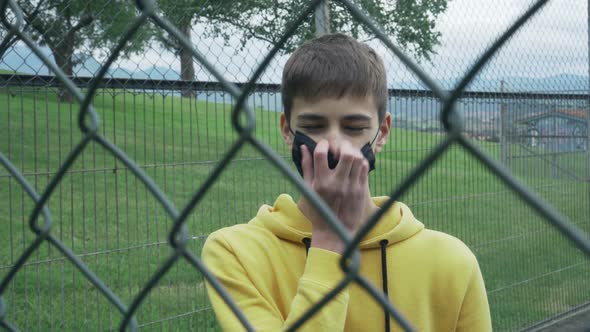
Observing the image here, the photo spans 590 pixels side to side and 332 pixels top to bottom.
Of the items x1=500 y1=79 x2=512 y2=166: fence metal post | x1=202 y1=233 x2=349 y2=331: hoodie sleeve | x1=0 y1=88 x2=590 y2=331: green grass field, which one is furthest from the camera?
x1=500 y1=79 x2=512 y2=166: fence metal post

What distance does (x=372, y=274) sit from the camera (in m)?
1.80

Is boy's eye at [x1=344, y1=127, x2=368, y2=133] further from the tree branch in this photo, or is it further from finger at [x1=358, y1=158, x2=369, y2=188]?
the tree branch

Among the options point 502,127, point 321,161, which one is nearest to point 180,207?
point 502,127

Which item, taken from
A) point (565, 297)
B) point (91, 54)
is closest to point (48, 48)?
point (91, 54)

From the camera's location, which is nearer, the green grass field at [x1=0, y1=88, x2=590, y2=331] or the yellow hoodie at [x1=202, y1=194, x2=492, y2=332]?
the yellow hoodie at [x1=202, y1=194, x2=492, y2=332]

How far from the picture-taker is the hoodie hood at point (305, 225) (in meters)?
1.84

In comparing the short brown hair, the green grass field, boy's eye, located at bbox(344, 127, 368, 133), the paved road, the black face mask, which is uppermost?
the short brown hair

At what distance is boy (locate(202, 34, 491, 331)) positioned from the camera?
1699mm

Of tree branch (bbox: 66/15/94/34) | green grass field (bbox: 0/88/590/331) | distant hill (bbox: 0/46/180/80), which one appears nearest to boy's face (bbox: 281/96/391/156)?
distant hill (bbox: 0/46/180/80)

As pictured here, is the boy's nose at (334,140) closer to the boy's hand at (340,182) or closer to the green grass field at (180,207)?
the boy's hand at (340,182)

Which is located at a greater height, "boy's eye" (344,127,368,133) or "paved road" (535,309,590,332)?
"boy's eye" (344,127,368,133)

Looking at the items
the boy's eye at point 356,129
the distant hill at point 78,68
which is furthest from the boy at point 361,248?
the distant hill at point 78,68

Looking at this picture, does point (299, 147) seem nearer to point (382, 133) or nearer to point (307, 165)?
point (307, 165)

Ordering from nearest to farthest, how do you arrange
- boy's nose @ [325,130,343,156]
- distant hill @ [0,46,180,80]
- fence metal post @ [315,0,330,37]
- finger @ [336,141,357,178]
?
1. finger @ [336,141,357,178]
2. boy's nose @ [325,130,343,156]
3. distant hill @ [0,46,180,80]
4. fence metal post @ [315,0,330,37]
